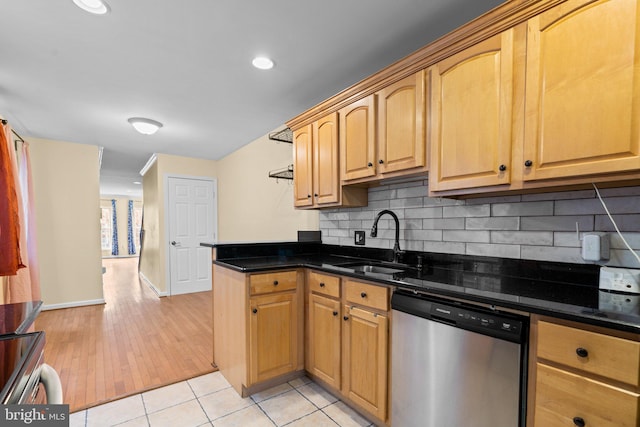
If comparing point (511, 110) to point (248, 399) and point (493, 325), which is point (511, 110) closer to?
point (493, 325)

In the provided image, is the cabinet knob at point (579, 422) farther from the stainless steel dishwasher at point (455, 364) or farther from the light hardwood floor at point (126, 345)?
the light hardwood floor at point (126, 345)

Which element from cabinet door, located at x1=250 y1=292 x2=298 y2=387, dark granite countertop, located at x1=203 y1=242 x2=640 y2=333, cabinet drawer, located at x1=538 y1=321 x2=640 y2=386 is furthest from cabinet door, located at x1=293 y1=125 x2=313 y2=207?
cabinet drawer, located at x1=538 y1=321 x2=640 y2=386

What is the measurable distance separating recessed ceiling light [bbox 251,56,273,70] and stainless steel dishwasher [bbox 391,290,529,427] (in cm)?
184

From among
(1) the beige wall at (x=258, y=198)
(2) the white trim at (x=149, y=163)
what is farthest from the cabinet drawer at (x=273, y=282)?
(2) the white trim at (x=149, y=163)

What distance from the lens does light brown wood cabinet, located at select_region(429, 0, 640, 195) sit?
3.61 feet

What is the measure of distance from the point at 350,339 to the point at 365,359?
0.15m

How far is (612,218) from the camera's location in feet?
4.42

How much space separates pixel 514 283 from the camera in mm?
1464

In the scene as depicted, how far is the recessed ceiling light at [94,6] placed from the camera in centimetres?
156

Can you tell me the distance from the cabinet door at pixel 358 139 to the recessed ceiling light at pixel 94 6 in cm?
156

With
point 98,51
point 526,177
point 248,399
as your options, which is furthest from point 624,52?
point 98,51

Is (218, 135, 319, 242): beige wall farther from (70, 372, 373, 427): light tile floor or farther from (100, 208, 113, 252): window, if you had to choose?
(100, 208, 113, 252): window

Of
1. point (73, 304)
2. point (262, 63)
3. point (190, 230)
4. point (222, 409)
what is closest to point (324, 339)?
point (222, 409)

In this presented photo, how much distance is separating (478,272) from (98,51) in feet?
9.58
